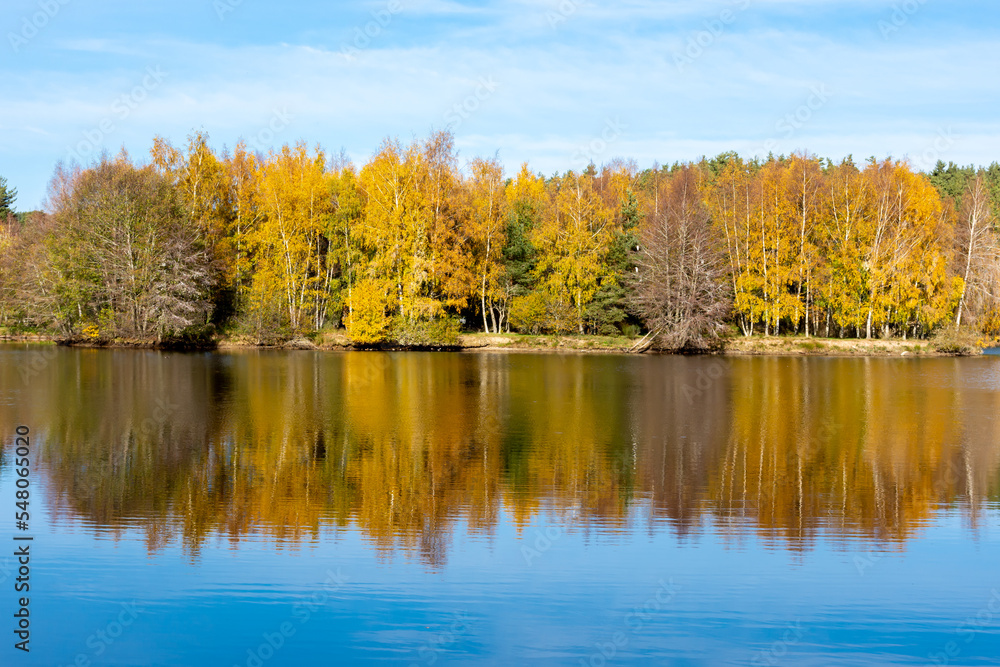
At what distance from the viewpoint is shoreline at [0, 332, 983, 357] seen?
57438 mm

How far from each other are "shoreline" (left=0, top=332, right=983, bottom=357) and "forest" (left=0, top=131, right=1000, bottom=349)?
1.12m

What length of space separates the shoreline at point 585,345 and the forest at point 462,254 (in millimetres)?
1125

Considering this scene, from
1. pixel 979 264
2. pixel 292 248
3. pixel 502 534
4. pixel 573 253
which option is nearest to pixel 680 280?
pixel 573 253

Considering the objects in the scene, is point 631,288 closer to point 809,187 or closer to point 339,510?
point 809,187

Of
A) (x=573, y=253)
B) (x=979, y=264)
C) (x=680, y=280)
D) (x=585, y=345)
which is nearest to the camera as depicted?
(x=680, y=280)

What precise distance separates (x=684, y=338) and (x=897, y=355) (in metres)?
14.8

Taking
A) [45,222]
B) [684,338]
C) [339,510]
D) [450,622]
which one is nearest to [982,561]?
[450,622]

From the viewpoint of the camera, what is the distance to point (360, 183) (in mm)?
62938

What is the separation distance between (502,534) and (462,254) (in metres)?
48.6

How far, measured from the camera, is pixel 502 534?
41.0ft

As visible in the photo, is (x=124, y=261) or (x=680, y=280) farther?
(x=680, y=280)

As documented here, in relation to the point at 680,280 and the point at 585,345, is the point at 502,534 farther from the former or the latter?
the point at 585,345

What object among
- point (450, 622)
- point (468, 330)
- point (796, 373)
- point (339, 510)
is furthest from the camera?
point (468, 330)

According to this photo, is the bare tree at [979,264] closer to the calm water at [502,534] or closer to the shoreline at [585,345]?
the shoreline at [585,345]
